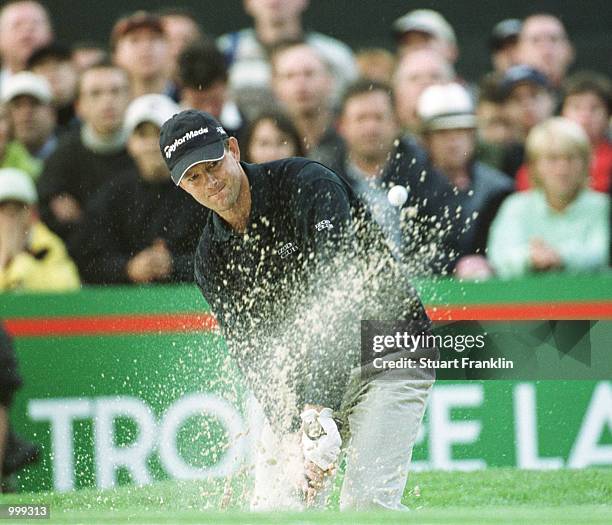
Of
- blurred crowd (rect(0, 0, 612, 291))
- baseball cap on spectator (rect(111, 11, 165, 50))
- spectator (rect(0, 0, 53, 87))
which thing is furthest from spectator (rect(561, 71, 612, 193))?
spectator (rect(0, 0, 53, 87))

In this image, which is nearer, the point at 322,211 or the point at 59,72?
the point at 322,211

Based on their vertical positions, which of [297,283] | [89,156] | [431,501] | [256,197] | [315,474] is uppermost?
[89,156]

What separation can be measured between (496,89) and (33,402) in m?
2.26

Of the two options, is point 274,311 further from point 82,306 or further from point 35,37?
point 35,37

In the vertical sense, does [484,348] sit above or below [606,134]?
below

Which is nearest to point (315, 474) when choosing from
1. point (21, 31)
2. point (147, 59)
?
point (147, 59)

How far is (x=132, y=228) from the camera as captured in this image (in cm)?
477

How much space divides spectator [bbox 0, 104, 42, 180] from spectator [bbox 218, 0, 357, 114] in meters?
0.90

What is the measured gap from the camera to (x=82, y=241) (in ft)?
15.9

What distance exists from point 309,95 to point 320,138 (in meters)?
0.22

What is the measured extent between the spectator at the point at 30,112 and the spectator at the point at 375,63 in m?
1.35

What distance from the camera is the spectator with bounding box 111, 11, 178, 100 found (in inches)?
204

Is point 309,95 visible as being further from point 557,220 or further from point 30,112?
point 30,112

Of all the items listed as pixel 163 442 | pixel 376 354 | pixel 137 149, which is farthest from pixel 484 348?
pixel 137 149
